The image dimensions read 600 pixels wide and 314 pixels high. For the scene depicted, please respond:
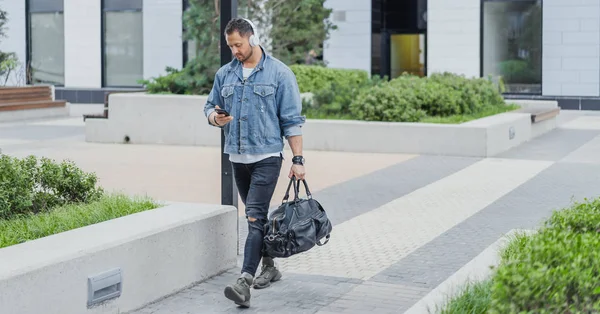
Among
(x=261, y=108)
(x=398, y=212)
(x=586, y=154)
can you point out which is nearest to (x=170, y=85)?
(x=586, y=154)

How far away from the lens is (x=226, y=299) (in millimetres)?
7219

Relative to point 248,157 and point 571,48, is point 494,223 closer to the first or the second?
point 248,157

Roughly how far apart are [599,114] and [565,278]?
74.9 ft

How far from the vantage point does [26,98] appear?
26.1 m

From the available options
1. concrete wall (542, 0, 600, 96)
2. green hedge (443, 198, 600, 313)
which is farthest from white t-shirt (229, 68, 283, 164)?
concrete wall (542, 0, 600, 96)

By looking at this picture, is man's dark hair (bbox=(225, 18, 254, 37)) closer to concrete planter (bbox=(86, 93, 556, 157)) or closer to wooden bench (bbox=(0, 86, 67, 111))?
concrete planter (bbox=(86, 93, 556, 157))

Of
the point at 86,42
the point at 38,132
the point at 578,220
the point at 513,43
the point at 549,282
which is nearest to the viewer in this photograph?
the point at 549,282

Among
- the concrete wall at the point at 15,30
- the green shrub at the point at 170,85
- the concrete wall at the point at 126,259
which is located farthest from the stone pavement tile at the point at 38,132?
the concrete wall at the point at 126,259

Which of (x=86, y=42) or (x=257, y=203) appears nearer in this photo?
(x=257, y=203)

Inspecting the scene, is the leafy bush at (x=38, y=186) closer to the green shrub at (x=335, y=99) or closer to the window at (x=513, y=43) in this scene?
the green shrub at (x=335, y=99)

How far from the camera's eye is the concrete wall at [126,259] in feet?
19.5

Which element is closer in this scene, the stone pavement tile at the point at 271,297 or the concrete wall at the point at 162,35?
the stone pavement tile at the point at 271,297

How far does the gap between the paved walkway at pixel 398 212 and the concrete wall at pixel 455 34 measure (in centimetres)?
942

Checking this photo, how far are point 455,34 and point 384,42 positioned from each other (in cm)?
287
